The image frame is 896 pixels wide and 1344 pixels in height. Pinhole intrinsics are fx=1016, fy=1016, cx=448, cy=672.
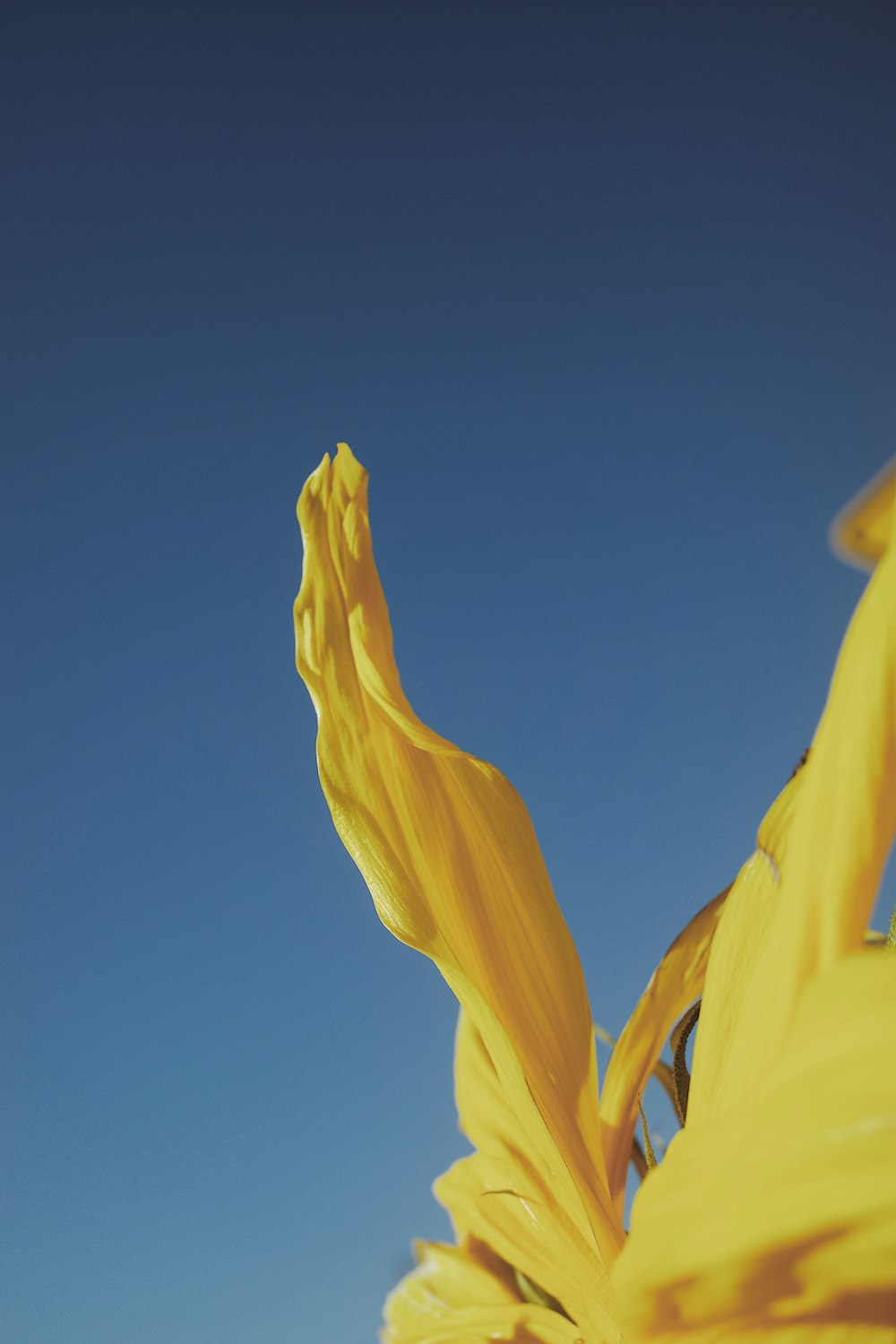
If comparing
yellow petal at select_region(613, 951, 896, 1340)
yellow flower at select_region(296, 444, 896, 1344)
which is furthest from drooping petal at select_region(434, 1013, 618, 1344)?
yellow petal at select_region(613, 951, 896, 1340)

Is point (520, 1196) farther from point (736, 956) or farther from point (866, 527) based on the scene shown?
point (866, 527)

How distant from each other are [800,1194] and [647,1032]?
0.18 metres

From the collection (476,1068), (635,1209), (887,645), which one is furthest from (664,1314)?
(476,1068)

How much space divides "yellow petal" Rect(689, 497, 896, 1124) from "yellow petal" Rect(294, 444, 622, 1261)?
8 centimetres

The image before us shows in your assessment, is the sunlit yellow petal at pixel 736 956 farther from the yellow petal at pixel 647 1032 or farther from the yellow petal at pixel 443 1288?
the yellow petal at pixel 443 1288

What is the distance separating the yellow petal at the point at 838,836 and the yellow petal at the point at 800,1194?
0.02m

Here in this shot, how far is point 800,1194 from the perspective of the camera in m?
0.14

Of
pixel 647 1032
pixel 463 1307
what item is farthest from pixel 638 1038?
pixel 463 1307

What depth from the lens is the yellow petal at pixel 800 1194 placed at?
0.14 m

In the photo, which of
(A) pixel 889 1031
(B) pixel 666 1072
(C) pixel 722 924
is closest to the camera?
(A) pixel 889 1031

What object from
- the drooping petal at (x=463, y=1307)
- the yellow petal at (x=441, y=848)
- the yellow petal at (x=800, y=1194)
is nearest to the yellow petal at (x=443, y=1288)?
the drooping petal at (x=463, y=1307)

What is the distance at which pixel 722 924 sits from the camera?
0.25 m

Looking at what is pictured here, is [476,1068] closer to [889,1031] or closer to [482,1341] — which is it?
[482,1341]

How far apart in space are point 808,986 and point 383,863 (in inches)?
5.8
